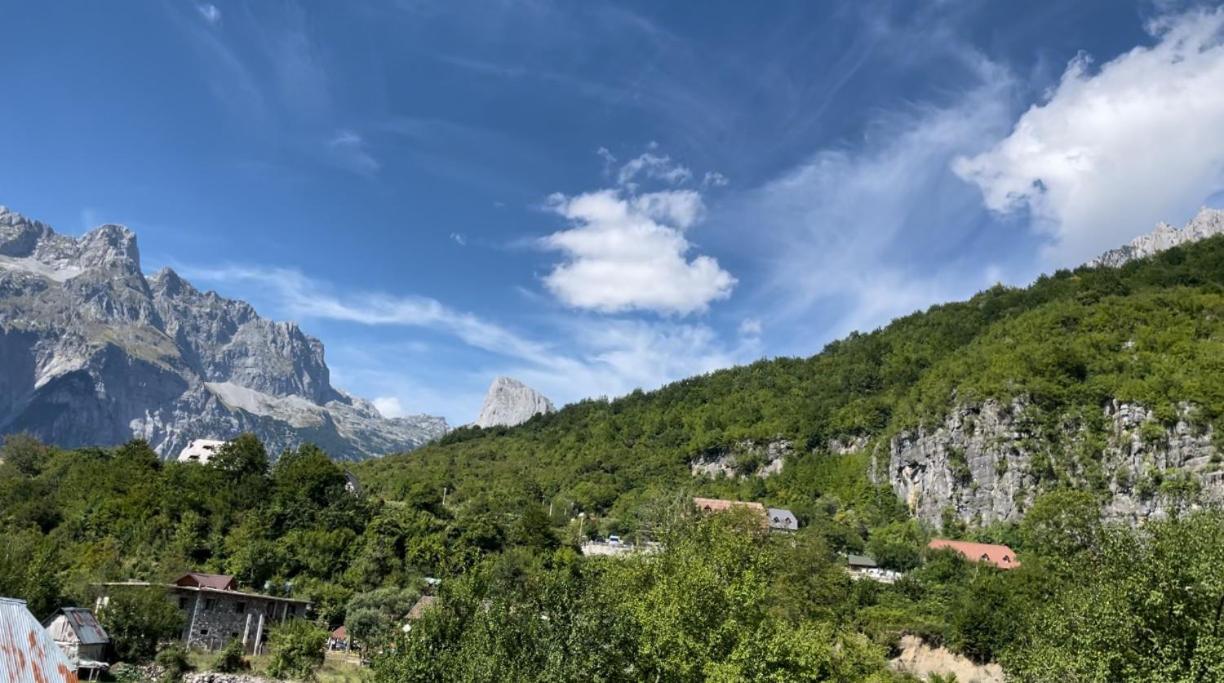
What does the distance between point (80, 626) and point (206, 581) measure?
1153cm

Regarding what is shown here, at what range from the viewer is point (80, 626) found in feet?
123

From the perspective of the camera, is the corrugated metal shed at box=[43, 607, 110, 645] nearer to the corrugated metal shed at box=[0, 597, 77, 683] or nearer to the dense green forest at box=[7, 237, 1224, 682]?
the dense green forest at box=[7, 237, 1224, 682]

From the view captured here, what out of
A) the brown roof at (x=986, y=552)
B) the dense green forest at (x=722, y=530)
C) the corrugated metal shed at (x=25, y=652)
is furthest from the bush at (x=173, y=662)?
the brown roof at (x=986, y=552)

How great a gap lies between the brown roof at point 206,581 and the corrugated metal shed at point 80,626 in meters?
7.12

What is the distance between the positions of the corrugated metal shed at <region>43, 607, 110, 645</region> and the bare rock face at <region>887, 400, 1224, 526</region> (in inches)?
3198

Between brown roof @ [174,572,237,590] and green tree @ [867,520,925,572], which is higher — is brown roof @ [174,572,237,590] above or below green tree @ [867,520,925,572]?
below

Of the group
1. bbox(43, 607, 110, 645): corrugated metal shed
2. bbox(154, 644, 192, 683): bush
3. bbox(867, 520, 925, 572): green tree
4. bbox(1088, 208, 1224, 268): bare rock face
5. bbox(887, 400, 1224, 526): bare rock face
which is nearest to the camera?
bbox(43, 607, 110, 645): corrugated metal shed

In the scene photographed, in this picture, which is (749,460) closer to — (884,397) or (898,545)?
(884,397)

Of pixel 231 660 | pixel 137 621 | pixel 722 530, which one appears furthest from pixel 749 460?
pixel 137 621

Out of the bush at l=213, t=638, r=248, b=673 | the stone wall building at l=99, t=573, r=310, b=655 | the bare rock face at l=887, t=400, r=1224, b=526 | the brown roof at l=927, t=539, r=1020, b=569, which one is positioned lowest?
the bush at l=213, t=638, r=248, b=673

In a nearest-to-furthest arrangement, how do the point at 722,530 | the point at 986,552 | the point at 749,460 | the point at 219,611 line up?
the point at 722,530, the point at 219,611, the point at 986,552, the point at 749,460

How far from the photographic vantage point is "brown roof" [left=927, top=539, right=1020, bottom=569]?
6994 cm

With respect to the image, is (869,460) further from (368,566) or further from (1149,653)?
(1149,653)

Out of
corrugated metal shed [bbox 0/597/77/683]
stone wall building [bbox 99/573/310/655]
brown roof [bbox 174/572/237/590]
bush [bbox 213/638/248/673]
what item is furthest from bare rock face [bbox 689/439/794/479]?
corrugated metal shed [bbox 0/597/77/683]
